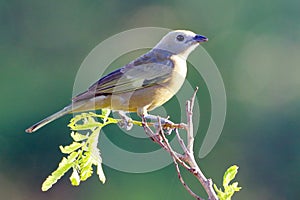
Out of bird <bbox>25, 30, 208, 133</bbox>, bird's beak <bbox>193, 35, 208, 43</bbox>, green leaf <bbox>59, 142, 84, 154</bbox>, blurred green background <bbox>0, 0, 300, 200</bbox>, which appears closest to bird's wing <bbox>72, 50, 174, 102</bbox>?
bird <bbox>25, 30, 208, 133</bbox>

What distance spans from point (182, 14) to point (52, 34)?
197cm

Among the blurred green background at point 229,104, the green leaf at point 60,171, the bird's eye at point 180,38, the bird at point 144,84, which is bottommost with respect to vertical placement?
the blurred green background at point 229,104

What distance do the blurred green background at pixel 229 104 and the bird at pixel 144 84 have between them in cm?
506

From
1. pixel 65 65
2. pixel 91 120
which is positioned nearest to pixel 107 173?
pixel 65 65

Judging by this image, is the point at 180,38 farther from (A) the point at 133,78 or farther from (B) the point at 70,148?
(B) the point at 70,148

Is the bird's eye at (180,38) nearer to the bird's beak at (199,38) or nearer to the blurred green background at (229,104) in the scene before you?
the bird's beak at (199,38)

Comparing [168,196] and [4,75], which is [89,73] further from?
[4,75]

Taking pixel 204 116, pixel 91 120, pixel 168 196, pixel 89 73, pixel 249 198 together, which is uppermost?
pixel 91 120

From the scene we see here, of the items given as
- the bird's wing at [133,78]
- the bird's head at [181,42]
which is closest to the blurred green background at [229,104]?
the bird's head at [181,42]

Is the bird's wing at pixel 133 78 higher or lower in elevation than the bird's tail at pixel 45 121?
lower

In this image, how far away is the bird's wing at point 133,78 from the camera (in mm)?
3053

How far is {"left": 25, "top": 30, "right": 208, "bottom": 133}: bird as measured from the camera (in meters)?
2.97

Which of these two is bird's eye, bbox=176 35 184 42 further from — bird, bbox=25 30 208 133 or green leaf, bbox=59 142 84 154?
green leaf, bbox=59 142 84 154

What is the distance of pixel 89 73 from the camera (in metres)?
7.98
